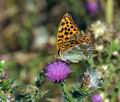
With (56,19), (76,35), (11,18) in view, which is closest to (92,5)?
(56,19)

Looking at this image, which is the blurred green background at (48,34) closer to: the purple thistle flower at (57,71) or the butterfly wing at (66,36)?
the butterfly wing at (66,36)

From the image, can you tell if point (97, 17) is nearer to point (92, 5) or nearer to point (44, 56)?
point (92, 5)

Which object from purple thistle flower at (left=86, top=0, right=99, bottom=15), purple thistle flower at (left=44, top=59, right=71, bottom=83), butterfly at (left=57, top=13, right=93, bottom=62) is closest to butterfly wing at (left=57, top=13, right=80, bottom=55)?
butterfly at (left=57, top=13, right=93, bottom=62)

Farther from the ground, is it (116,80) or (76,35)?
(76,35)

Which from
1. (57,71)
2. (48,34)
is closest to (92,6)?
(48,34)

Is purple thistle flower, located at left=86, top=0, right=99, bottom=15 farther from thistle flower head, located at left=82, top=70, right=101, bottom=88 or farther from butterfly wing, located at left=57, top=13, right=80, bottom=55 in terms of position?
thistle flower head, located at left=82, top=70, right=101, bottom=88

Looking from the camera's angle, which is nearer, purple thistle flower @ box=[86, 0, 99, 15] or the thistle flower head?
the thistle flower head

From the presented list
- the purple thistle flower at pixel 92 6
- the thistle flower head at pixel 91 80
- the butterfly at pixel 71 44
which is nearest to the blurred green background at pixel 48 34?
the purple thistle flower at pixel 92 6
